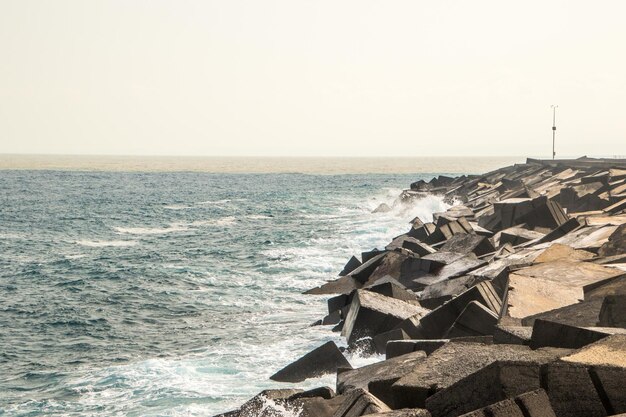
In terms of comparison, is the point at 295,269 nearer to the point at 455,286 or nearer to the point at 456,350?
the point at 455,286

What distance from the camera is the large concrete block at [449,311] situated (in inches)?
367

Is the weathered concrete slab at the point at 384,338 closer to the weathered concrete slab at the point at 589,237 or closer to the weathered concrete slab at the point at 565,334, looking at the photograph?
the weathered concrete slab at the point at 565,334

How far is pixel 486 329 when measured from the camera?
859cm

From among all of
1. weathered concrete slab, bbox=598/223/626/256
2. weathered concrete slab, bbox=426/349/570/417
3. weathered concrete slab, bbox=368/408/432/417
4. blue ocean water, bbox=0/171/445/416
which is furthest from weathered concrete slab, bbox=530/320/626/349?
weathered concrete slab, bbox=598/223/626/256

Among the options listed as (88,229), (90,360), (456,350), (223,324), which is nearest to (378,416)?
(456,350)

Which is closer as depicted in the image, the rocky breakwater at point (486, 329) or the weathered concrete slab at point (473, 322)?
the rocky breakwater at point (486, 329)

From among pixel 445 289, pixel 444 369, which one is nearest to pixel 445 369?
pixel 444 369

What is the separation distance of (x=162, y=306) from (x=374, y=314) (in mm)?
7898

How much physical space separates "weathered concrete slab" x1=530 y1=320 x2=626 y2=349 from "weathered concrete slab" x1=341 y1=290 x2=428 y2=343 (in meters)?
4.35

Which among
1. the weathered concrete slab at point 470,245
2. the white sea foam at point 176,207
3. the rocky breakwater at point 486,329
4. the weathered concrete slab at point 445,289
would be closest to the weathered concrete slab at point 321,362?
Answer: the rocky breakwater at point 486,329

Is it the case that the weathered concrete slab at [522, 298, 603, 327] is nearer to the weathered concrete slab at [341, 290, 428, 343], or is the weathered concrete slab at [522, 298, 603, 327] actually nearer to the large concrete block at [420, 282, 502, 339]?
the large concrete block at [420, 282, 502, 339]

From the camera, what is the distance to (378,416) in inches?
199

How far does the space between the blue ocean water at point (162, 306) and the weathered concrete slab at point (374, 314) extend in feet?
2.16

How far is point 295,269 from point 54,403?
1176 cm
